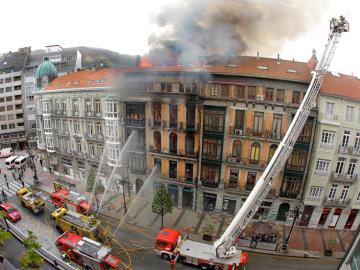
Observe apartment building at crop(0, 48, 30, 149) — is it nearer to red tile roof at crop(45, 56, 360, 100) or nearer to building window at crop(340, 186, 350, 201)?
red tile roof at crop(45, 56, 360, 100)

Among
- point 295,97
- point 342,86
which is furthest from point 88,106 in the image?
point 342,86

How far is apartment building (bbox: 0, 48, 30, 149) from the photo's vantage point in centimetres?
5788

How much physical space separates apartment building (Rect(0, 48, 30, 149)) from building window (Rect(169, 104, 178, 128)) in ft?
167

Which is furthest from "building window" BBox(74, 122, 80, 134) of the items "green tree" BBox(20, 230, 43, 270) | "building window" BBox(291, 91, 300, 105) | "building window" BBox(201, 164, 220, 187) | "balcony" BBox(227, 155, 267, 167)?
Answer: "building window" BBox(291, 91, 300, 105)

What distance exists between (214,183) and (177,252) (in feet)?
34.5

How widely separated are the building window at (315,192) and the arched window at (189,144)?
15222mm

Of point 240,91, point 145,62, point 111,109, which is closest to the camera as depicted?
point 145,62

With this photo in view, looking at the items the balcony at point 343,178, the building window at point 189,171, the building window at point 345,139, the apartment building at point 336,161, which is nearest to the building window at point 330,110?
the apartment building at point 336,161

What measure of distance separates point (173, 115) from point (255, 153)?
37.0 feet

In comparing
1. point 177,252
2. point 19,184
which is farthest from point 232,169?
point 19,184

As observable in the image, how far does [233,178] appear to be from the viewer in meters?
28.2

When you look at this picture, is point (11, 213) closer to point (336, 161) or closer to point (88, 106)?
point (88, 106)

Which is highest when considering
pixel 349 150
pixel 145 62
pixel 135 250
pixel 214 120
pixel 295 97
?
pixel 145 62

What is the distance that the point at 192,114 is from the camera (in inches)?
1078
